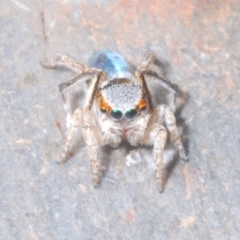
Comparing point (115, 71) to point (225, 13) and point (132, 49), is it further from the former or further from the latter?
point (225, 13)

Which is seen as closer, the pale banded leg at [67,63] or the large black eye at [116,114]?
the large black eye at [116,114]

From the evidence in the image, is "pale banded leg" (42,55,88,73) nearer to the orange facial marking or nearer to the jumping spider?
the jumping spider

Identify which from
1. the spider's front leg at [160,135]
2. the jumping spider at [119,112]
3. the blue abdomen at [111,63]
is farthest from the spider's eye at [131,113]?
Result: the blue abdomen at [111,63]

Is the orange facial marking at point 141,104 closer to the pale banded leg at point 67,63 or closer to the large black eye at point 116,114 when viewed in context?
the large black eye at point 116,114

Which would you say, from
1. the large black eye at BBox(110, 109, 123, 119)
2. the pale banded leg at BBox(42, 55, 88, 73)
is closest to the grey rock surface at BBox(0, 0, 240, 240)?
the pale banded leg at BBox(42, 55, 88, 73)

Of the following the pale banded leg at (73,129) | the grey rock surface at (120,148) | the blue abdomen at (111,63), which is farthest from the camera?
the blue abdomen at (111,63)

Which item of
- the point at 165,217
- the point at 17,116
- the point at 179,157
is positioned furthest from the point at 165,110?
the point at 17,116

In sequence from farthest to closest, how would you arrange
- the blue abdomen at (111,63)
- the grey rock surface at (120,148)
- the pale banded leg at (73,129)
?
the blue abdomen at (111,63) < the pale banded leg at (73,129) < the grey rock surface at (120,148)
